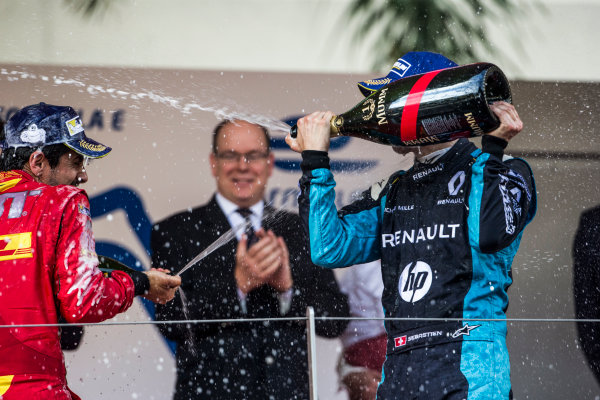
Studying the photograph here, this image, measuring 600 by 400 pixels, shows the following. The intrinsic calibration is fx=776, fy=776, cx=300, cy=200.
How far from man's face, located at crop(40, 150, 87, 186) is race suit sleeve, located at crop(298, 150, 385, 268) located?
0.60 meters

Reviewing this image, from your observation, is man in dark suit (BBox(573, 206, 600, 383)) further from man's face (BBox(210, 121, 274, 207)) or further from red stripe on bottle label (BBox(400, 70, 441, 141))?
red stripe on bottle label (BBox(400, 70, 441, 141))

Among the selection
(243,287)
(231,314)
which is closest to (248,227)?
(243,287)

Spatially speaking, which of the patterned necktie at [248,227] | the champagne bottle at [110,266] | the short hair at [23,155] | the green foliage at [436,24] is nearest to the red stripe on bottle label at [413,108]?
the short hair at [23,155]

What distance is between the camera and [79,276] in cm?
173

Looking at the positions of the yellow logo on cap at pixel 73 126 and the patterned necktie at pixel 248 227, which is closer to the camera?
the yellow logo on cap at pixel 73 126

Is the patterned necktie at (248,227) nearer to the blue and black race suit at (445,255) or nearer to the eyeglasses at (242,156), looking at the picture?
the eyeglasses at (242,156)

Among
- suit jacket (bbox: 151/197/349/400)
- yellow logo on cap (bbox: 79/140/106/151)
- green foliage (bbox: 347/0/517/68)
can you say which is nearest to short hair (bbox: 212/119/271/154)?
suit jacket (bbox: 151/197/349/400)

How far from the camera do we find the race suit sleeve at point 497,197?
1609mm

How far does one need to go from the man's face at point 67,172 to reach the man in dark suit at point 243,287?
1.14m

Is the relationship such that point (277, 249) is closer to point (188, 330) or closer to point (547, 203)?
point (188, 330)

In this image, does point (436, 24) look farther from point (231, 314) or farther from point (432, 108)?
point (432, 108)

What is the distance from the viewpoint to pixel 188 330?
3.12 m

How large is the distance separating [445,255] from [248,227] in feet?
5.41

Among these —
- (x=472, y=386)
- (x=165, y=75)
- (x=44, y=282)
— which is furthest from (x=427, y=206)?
(x=165, y=75)
